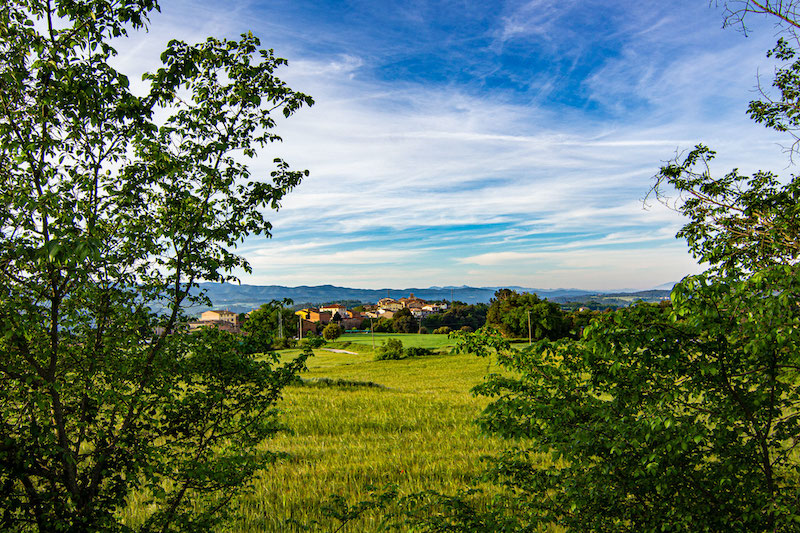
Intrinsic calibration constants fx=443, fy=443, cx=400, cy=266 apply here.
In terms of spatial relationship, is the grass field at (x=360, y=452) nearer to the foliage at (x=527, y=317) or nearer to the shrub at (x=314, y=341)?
the shrub at (x=314, y=341)

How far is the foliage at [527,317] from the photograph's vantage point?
5950 centimetres

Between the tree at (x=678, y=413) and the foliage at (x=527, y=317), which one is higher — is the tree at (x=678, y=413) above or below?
above

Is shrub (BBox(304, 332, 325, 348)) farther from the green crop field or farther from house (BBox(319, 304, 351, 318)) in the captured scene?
house (BBox(319, 304, 351, 318))

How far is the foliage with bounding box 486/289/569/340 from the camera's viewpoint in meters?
59.5

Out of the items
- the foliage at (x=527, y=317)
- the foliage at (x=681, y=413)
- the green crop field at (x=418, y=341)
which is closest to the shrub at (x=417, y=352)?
the green crop field at (x=418, y=341)

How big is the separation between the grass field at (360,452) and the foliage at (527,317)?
42.1 metres

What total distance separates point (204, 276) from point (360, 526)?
431 cm

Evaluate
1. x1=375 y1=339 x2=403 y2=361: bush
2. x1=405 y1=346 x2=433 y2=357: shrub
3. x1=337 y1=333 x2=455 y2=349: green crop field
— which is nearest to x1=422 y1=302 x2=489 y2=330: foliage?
x1=337 y1=333 x2=455 y2=349: green crop field

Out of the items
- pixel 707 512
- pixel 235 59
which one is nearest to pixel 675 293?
pixel 707 512

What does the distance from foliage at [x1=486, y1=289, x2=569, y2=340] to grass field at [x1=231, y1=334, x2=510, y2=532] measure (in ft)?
138

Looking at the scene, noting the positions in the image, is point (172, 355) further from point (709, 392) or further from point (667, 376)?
point (709, 392)

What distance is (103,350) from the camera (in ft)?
13.2

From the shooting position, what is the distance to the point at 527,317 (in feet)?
205

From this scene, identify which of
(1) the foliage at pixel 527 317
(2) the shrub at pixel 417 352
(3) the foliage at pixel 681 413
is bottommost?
(2) the shrub at pixel 417 352
